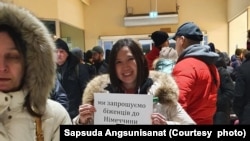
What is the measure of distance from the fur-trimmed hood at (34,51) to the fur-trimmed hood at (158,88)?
2.07 feet

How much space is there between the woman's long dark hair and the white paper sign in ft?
0.88

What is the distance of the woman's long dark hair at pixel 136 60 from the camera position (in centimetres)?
211

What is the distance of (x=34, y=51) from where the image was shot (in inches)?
55.9

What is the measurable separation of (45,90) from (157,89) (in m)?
0.75

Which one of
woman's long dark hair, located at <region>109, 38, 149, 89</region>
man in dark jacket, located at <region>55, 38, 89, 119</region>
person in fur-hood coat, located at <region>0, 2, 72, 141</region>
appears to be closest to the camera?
person in fur-hood coat, located at <region>0, 2, 72, 141</region>

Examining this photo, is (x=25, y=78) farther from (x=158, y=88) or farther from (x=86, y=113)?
(x=158, y=88)

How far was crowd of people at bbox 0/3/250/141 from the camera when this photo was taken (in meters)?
1.37

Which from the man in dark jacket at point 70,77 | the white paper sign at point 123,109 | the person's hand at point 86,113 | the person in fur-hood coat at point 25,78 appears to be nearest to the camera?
the person in fur-hood coat at point 25,78

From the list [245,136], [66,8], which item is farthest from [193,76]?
[66,8]

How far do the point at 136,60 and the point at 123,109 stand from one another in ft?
1.33

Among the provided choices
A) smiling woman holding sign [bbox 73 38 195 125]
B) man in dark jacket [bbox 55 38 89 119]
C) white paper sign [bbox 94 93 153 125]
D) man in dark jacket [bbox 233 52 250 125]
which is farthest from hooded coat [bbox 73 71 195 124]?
man in dark jacket [bbox 55 38 89 119]

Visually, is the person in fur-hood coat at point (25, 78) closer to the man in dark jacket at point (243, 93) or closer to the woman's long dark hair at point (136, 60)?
the woman's long dark hair at point (136, 60)

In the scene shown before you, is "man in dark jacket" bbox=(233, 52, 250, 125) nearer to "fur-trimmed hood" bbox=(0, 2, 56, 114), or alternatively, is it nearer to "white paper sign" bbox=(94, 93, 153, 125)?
"white paper sign" bbox=(94, 93, 153, 125)
